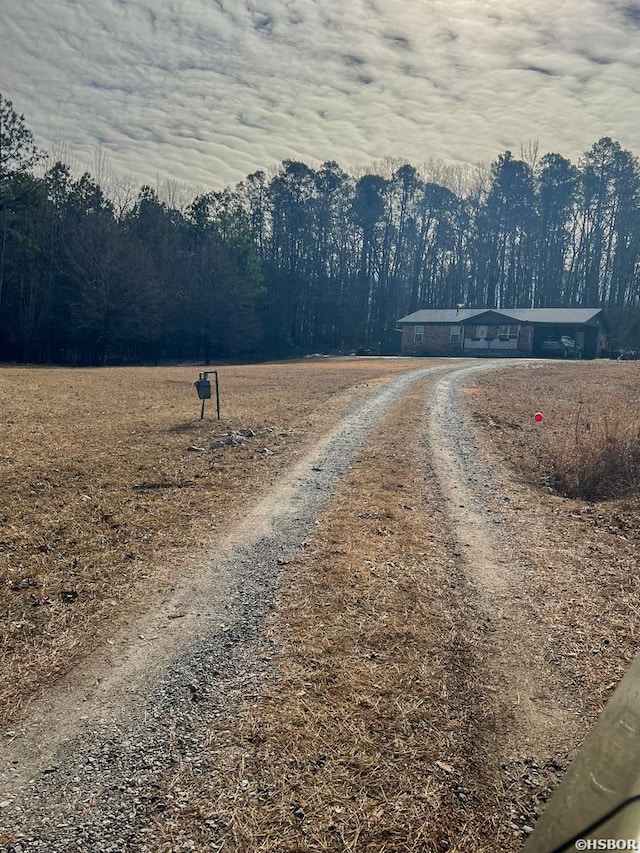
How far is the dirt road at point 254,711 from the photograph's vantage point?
251 centimetres

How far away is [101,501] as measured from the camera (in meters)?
7.20

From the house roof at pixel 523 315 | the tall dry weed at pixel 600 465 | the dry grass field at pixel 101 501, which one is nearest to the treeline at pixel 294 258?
the house roof at pixel 523 315

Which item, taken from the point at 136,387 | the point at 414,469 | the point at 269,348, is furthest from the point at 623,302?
the point at 414,469

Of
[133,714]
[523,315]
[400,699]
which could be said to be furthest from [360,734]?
[523,315]

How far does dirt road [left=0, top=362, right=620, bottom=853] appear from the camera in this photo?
2.51 metres

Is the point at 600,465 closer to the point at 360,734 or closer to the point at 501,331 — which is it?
the point at 360,734

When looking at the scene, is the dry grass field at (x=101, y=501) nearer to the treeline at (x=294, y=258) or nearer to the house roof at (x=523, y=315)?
the treeline at (x=294, y=258)

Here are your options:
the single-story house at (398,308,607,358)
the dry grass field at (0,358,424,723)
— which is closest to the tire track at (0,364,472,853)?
the dry grass field at (0,358,424,723)

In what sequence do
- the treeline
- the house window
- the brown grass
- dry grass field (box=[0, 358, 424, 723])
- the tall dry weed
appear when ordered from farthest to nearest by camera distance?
the house window, the treeline, the tall dry weed, dry grass field (box=[0, 358, 424, 723]), the brown grass

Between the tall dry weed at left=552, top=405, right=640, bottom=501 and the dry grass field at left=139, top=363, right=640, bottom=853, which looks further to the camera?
the tall dry weed at left=552, top=405, right=640, bottom=501

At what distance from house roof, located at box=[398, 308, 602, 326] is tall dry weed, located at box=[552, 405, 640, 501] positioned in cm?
4361

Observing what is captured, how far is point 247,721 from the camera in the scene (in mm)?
3176

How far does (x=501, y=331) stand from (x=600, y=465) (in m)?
45.5

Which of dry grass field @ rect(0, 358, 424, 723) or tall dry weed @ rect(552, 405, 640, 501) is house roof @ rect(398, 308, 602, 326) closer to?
dry grass field @ rect(0, 358, 424, 723)
